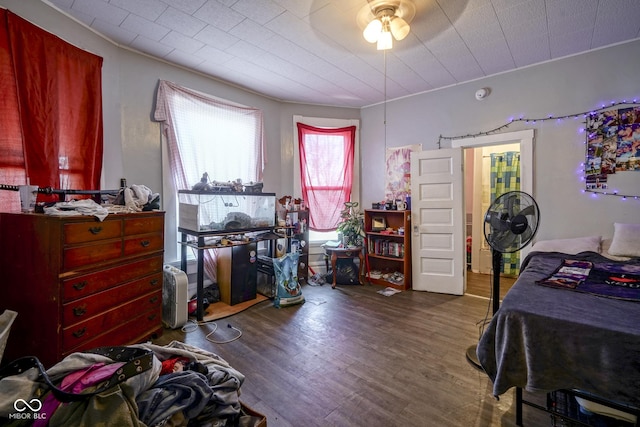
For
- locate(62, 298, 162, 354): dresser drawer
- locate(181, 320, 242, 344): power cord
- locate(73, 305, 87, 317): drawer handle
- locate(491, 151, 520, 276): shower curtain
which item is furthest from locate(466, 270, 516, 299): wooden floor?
locate(73, 305, 87, 317): drawer handle

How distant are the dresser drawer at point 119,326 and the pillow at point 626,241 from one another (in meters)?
4.10

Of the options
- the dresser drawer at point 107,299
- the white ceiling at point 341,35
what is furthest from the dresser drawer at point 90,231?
the white ceiling at point 341,35

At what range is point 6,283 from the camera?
1.84 meters

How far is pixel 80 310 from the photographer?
5.99 feet

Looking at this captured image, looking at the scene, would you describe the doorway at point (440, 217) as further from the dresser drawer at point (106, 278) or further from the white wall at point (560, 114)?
the dresser drawer at point (106, 278)

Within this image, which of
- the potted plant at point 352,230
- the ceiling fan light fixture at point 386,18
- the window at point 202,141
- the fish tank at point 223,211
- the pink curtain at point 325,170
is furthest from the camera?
the pink curtain at point 325,170

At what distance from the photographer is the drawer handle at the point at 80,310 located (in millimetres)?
1798

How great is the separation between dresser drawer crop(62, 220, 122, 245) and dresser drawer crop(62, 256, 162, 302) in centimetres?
24

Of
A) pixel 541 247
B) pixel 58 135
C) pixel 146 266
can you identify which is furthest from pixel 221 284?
pixel 541 247

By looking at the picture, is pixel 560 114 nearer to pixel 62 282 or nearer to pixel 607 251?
pixel 607 251

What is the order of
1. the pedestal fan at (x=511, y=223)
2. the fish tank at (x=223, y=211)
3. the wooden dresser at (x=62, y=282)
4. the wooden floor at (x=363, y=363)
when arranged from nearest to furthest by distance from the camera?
the wooden floor at (x=363, y=363) < the wooden dresser at (x=62, y=282) < the pedestal fan at (x=511, y=223) < the fish tank at (x=223, y=211)

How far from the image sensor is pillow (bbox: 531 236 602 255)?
270 cm

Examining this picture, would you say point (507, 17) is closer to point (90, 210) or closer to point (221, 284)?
point (90, 210)

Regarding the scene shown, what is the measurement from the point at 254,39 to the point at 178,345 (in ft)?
8.56
